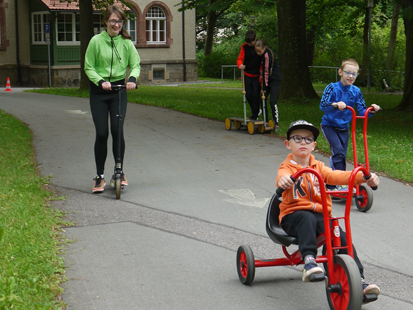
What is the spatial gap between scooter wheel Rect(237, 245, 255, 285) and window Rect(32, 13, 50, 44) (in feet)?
105

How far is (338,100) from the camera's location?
6.74 m

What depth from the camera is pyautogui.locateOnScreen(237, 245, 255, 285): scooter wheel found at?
4348mm

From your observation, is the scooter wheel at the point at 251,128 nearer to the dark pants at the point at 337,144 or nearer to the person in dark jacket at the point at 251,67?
the person in dark jacket at the point at 251,67

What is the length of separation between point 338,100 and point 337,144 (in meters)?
0.54

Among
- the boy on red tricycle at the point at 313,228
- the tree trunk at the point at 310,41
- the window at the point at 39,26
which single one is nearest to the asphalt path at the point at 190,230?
the boy on red tricycle at the point at 313,228

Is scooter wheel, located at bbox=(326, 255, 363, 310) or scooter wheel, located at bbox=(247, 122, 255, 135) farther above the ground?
scooter wheel, located at bbox=(247, 122, 255, 135)

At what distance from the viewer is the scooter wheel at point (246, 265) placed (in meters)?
4.35

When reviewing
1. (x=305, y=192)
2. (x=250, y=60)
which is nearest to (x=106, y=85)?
(x=305, y=192)

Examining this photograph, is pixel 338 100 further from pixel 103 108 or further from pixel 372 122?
pixel 372 122

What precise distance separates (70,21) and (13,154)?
26678 mm

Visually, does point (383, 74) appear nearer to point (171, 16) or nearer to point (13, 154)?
point (171, 16)

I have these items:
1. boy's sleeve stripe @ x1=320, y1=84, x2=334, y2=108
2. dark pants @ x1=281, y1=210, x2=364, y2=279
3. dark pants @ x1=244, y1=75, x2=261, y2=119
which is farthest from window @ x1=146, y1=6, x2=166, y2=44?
dark pants @ x1=281, y1=210, x2=364, y2=279

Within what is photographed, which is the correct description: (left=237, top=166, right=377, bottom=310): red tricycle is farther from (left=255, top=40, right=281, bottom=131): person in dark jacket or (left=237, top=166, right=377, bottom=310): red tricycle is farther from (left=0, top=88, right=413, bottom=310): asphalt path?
(left=255, top=40, right=281, bottom=131): person in dark jacket

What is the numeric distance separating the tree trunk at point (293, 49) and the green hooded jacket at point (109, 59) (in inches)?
489
